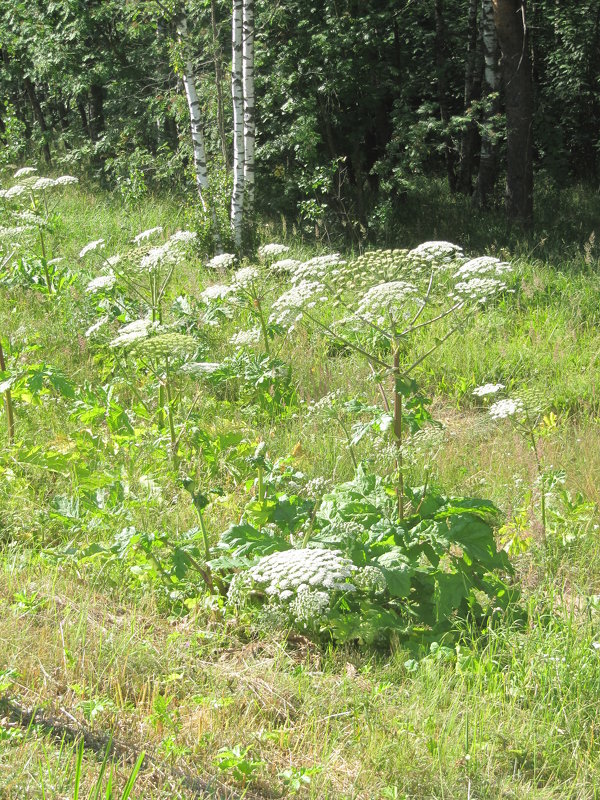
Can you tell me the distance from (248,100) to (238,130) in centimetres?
41

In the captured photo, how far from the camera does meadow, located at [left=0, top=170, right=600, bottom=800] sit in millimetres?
2701

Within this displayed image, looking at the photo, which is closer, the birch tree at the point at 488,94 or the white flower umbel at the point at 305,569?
the white flower umbel at the point at 305,569

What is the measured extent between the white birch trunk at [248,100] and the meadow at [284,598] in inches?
206

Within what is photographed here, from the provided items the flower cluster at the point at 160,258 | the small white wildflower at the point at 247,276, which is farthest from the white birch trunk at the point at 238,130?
the flower cluster at the point at 160,258

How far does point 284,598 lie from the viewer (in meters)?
3.06

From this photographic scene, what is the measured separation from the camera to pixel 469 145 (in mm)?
15547

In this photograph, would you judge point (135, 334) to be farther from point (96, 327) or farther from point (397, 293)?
point (96, 327)

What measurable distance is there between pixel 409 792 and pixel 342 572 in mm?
751

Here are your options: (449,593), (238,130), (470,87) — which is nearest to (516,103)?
(238,130)

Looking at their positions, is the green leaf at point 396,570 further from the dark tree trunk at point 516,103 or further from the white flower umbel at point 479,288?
the dark tree trunk at point 516,103

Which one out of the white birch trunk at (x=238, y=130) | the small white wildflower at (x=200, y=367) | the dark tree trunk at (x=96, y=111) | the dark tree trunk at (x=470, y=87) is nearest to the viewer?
the small white wildflower at (x=200, y=367)

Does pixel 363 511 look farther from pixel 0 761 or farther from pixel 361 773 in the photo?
pixel 0 761

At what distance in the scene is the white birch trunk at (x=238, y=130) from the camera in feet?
34.6

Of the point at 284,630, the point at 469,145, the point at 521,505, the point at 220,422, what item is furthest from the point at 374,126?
the point at 284,630
